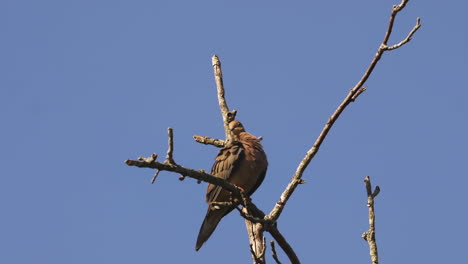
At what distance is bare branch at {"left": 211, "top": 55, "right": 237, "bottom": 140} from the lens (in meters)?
8.08

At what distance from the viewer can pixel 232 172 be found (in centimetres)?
835

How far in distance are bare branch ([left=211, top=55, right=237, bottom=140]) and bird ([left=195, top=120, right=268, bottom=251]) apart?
172 mm

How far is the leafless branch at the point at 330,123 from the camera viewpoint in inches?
215

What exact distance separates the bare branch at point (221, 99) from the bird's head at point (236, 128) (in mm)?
284

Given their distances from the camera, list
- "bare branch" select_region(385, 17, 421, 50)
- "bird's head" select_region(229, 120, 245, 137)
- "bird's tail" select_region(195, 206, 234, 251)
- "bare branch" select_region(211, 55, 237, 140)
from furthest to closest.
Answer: "bird's head" select_region(229, 120, 245, 137)
"bird's tail" select_region(195, 206, 234, 251)
"bare branch" select_region(211, 55, 237, 140)
"bare branch" select_region(385, 17, 421, 50)

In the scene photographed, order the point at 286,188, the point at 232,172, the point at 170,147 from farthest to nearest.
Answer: the point at 232,172 → the point at 286,188 → the point at 170,147

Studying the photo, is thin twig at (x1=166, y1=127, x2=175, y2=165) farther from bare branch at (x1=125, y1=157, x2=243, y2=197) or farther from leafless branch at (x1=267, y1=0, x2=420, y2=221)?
leafless branch at (x1=267, y1=0, x2=420, y2=221)

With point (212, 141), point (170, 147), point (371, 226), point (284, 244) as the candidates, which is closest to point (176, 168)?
point (170, 147)

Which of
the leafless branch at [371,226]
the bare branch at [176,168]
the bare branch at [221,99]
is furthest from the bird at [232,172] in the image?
the leafless branch at [371,226]

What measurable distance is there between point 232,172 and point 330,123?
2.67 m

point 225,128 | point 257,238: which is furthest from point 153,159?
point 225,128

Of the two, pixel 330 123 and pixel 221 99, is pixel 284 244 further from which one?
pixel 221 99

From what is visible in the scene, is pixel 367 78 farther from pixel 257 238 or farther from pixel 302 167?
pixel 257 238

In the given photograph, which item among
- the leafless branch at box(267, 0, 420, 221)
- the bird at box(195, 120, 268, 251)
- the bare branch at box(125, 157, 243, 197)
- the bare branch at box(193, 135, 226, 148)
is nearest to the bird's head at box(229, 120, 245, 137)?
the bird at box(195, 120, 268, 251)
